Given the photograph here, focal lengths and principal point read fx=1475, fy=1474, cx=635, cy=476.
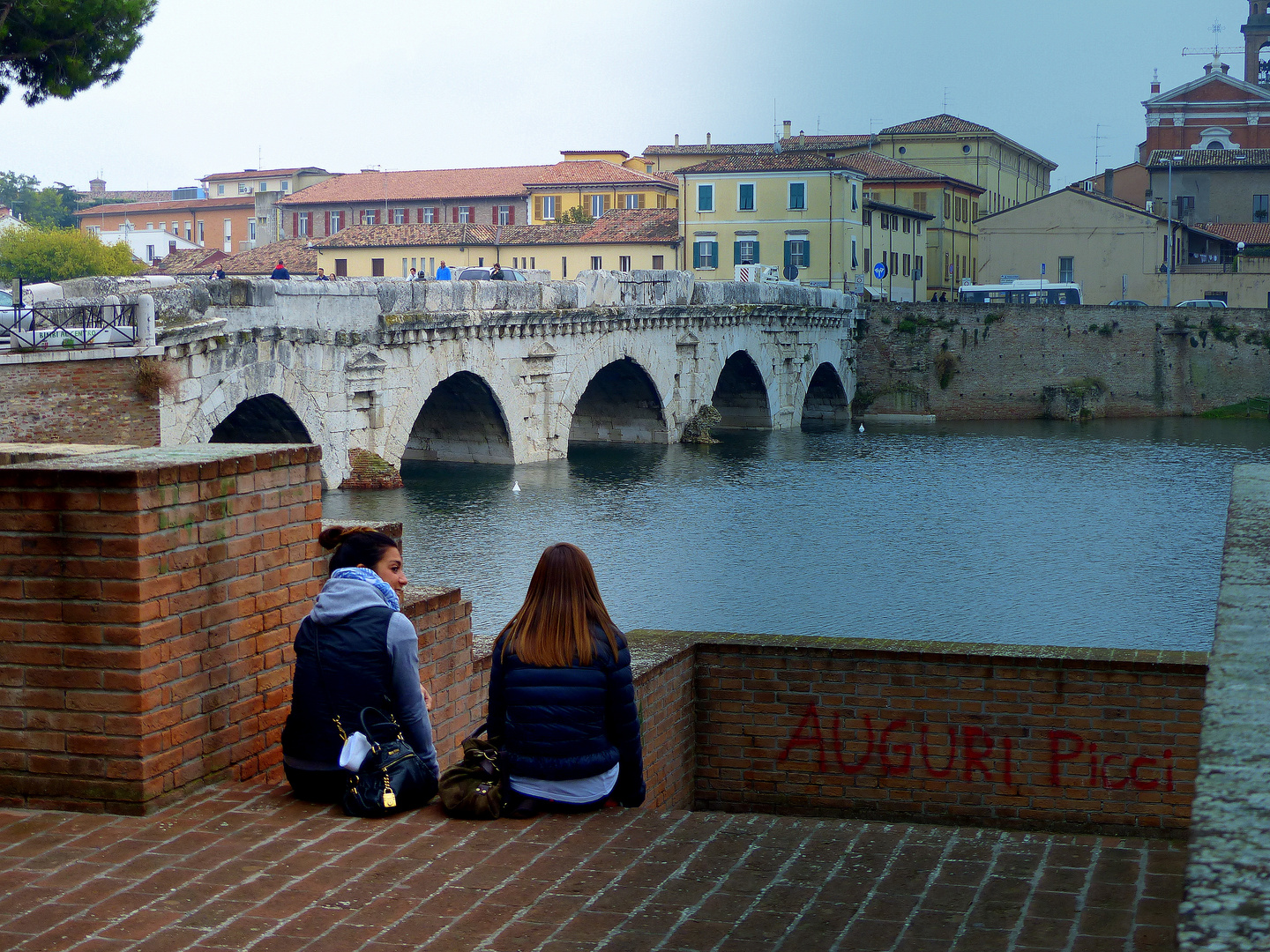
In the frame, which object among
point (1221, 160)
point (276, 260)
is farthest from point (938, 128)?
point (276, 260)

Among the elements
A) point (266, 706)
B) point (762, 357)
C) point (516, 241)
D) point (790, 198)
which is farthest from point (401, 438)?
point (516, 241)

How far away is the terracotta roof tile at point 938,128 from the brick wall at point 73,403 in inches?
2288

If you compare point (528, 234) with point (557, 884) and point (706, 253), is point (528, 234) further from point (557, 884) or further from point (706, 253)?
point (557, 884)

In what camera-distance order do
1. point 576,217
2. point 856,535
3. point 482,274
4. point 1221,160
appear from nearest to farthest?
1. point 856,535
2. point 482,274
3. point 1221,160
4. point 576,217

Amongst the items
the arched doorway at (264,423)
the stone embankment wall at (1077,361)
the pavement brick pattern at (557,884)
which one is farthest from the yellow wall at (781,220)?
the pavement brick pattern at (557,884)

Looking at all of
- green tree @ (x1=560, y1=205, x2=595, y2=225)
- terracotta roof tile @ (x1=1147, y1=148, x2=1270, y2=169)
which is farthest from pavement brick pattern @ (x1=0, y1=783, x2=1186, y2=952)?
green tree @ (x1=560, y1=205, x2=595, y2=225)

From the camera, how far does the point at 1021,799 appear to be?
329 inches

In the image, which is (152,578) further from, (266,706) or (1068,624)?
(1068,624)

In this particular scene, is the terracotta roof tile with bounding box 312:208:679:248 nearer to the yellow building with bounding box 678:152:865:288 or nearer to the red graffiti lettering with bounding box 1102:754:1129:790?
the yellow building with bounding box 678:152:865:288

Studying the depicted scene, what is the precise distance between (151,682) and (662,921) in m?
1.80

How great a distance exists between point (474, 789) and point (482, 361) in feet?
83.8

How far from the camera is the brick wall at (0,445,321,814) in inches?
176

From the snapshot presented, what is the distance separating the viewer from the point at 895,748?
844 centimetres

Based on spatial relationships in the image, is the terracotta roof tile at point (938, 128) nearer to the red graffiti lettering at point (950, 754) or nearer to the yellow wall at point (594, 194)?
the yellow wall at point (594, 194)
